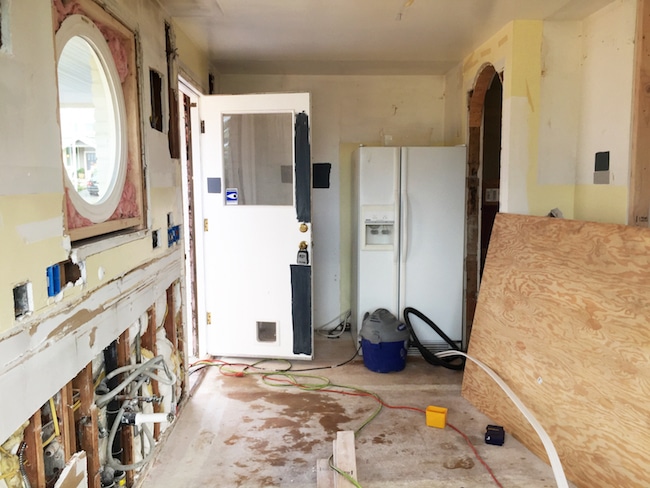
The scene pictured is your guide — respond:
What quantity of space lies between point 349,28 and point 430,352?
2502 millimetres

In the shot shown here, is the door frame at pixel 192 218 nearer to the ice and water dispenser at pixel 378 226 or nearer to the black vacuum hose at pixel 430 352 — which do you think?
the ice and water dispenser at pixel 378 226

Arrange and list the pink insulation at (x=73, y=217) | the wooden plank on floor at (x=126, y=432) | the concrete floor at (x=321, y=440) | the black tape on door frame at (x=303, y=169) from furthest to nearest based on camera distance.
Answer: the black tape on door frame at (x=303, y=169) → the concrete floor at (x=321, y=440) → the wooden plank on floor at (x=126, y=432) → the pink insulation at (x=73, y=217)

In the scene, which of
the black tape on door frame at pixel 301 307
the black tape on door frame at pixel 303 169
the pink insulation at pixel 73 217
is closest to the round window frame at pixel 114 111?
the pink insulation at pixel 73 217

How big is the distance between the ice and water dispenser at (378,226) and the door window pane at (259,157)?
Result: 674mm

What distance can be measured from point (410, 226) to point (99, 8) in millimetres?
2681

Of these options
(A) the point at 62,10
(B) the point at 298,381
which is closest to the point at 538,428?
(B) the point at 298,381

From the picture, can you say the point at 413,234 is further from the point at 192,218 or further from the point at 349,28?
the point at 192,218

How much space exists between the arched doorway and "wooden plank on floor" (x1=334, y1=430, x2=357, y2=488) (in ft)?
6.74

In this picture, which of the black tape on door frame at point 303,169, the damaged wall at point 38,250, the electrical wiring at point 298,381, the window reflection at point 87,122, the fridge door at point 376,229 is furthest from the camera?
the fridge door at point 376,229

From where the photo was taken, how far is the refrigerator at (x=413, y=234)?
3834 millimetres

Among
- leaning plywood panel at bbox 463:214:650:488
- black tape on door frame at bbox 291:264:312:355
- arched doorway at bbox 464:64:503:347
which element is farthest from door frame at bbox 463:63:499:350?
black tape on door frame at bbox 291:264:312:355

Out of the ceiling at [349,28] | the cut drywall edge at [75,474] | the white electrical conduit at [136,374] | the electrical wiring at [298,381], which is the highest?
the ceiling at [349,28]

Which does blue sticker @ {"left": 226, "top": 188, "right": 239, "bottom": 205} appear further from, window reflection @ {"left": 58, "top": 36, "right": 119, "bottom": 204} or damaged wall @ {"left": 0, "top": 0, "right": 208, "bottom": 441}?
damaged wall @ {"left": 0, "top": 0, "right": 208, "bottom": 441}

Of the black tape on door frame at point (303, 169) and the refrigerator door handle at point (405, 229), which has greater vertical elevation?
the black tape on door frame at point (303, 169)
